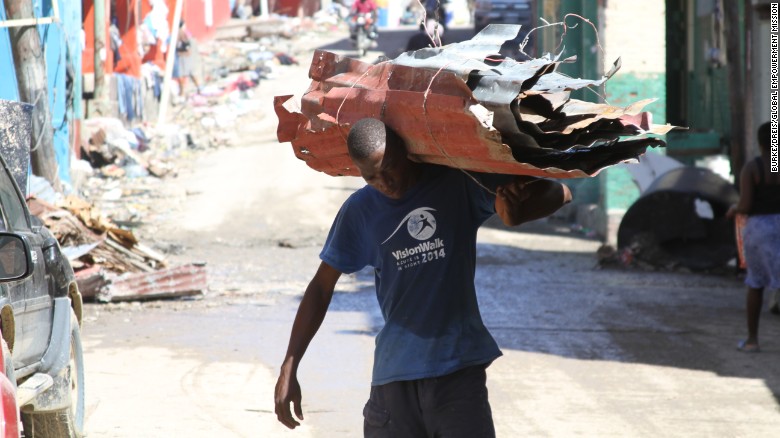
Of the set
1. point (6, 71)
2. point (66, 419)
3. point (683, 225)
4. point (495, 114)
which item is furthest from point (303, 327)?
point (6, 71)

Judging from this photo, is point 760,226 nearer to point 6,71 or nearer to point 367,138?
point 367,138

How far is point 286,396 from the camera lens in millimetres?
3750

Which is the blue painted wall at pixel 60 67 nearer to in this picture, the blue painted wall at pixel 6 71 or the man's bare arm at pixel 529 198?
the blue painted wall at pixel 6 71

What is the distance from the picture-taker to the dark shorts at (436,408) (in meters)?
3.50

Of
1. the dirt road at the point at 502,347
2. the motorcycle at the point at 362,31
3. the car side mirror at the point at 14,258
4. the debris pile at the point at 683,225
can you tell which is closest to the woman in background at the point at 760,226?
the dirt road at the point at 502,347

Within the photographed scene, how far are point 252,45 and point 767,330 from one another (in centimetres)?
2413

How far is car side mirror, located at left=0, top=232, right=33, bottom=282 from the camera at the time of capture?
393 cm

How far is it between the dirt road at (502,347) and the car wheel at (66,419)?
0.87 feet

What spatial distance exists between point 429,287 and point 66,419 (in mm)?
2682

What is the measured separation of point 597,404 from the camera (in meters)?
6.54

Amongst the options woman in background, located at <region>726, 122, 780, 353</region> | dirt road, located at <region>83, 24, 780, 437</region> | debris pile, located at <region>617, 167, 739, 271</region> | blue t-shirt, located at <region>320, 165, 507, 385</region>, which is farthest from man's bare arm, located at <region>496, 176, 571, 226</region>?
debris pile, located at <region>617, 167, 739, 271</region>

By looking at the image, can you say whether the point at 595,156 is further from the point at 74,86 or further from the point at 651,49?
the point at 74,86

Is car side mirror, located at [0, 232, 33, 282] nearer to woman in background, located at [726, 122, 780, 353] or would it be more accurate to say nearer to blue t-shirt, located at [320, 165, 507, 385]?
blue t-shirt, located at [320, 165, 507, 385]

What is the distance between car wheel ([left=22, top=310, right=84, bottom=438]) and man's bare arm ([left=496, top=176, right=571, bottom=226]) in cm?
297
